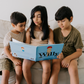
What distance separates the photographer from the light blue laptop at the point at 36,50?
2.89 feet

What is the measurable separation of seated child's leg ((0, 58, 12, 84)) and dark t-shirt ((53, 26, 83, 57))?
23.4 inches

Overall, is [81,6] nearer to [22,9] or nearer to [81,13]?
[81,13]

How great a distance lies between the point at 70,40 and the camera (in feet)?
3.71

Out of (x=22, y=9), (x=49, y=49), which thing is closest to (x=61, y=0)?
(x=22, y=9)

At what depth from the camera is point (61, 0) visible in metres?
1.86

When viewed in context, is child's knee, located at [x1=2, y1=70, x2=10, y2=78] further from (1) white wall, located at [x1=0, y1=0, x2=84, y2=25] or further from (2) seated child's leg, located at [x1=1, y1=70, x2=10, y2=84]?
(1) white wall, located at [x1=0, y1=0, x2=84, y2=25]

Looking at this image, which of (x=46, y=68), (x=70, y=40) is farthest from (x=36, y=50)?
(x=70, y=40)

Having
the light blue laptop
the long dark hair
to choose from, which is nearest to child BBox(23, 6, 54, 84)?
the long dark hair

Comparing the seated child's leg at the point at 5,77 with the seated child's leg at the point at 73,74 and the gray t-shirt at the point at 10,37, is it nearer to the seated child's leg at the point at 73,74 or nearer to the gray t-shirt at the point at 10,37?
the gray t-shirt at the point at 10,37

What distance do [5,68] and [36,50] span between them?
40cm

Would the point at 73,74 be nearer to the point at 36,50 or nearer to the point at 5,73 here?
the point at 36,50

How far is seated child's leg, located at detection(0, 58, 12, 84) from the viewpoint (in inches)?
39.2

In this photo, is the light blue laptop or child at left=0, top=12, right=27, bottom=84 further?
child at left=0, top=12, right=27, bottom=84

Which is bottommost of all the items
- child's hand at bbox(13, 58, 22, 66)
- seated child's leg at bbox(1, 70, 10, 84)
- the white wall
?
seated child's leg at bbox(1, 70, 10, 84)
